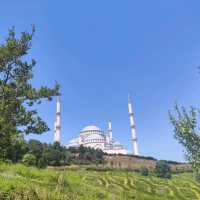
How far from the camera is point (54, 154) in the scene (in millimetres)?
120500

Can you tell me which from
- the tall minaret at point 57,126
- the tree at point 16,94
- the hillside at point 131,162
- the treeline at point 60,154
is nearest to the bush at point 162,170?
the hillside at point 131,162

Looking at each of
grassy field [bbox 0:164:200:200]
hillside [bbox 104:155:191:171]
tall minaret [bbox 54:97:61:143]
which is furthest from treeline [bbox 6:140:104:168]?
grassy field [bbox 0:164:200:200]

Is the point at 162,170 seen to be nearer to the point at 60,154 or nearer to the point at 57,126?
the point at 60,154

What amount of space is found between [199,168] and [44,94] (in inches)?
608

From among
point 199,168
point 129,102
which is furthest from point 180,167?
point 199,168

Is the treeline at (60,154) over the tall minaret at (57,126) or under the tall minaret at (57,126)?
under

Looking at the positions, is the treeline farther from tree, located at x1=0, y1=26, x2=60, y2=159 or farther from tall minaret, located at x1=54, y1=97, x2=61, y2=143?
tree, located at x1=0, y1=26, x2=60, y2=159

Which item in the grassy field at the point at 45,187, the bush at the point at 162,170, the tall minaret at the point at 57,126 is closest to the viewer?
the grassy field at the point at 45,187

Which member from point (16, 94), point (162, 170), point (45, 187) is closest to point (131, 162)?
point (162, 170)

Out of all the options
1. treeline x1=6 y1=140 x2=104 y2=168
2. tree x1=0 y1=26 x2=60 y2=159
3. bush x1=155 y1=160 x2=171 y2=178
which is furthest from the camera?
bush x1=155 y1=160 x2=171 y2=178

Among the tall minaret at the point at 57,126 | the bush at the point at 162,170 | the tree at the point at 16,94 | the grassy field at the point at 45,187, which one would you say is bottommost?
the grassy field at the point at 45,187

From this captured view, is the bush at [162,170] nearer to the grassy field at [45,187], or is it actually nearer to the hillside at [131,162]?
the hillside at [131,162]

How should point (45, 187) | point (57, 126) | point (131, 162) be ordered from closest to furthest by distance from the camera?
point (45, 187)
point (131, 162)
point (57, 126)

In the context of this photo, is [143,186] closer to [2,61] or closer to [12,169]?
[2,61]
